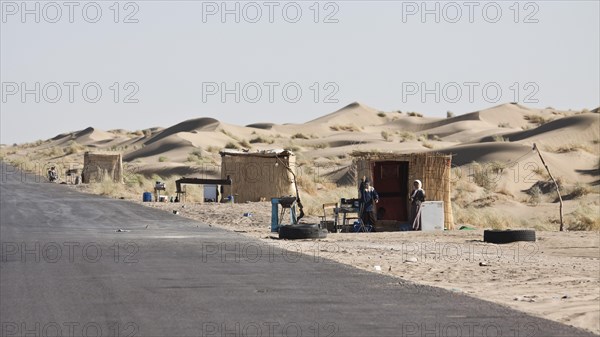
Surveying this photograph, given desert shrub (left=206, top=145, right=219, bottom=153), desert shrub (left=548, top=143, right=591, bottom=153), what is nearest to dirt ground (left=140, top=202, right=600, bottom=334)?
desert shrub (left=548, top=143, right=591, bottom=153)

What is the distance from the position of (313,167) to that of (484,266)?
58199 mm

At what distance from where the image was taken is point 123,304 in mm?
13219

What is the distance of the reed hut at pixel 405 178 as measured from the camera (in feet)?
105

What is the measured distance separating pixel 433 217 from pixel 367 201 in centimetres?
185

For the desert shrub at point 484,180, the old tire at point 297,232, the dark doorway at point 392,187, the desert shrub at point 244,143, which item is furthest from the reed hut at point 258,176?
the desert shrub at point 244,143

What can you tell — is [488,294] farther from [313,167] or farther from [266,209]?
[313,167]

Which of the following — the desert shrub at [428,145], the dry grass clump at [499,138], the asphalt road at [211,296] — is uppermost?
the dry grass clump at [499,138]

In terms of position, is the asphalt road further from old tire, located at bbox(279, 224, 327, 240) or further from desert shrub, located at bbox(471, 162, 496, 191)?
desert shrub, located at bbox(471, 162, 496, 191)

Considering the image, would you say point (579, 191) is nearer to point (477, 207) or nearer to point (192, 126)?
point (477, 207)

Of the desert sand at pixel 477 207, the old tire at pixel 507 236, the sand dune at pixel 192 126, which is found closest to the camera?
the desert sand at pixel 477 207

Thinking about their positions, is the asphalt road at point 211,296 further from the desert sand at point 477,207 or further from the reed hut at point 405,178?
the reed hut at point 405,178

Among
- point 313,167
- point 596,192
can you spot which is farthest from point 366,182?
point 313,167

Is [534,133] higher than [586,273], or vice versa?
[534,133]

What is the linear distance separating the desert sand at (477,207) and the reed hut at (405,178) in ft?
5.60
